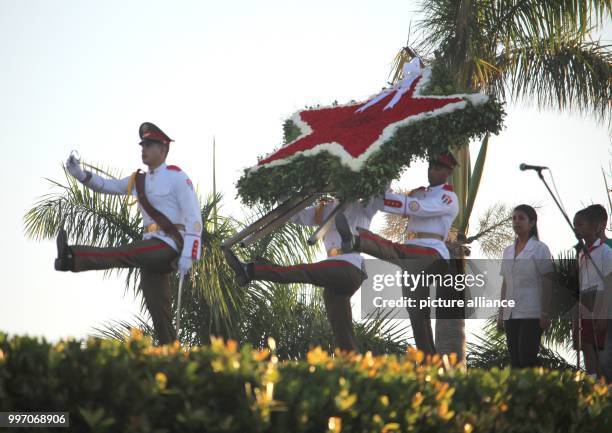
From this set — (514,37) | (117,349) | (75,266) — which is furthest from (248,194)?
(514,37)

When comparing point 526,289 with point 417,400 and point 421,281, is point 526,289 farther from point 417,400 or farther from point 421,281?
point 417,400

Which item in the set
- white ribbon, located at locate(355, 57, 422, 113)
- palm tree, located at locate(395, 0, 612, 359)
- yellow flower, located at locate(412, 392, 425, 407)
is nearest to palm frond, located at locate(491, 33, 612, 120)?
palm tree, located at locate(395, 0, 612, 359)

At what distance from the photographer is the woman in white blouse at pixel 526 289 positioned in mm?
9367

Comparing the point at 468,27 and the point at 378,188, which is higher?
the point at 468,27

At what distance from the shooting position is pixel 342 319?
947 centimetres

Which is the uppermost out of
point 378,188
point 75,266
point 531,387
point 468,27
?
point 468,27

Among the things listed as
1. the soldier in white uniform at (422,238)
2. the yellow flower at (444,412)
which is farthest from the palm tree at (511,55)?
the yellow flower at (444,412)

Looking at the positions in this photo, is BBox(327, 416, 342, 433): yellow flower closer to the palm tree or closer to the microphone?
the microphone

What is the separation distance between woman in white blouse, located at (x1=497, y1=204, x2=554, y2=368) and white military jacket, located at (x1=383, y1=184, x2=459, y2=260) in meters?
0.63

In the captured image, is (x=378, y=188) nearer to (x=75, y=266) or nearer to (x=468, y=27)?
(x=75, y=266)

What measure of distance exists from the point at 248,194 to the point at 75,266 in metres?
1.80

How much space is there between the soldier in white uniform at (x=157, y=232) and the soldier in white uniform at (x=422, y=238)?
56.7 inches

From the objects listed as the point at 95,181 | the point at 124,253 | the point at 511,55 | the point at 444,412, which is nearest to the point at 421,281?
the point at 124,253

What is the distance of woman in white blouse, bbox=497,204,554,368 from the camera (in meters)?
9.37
